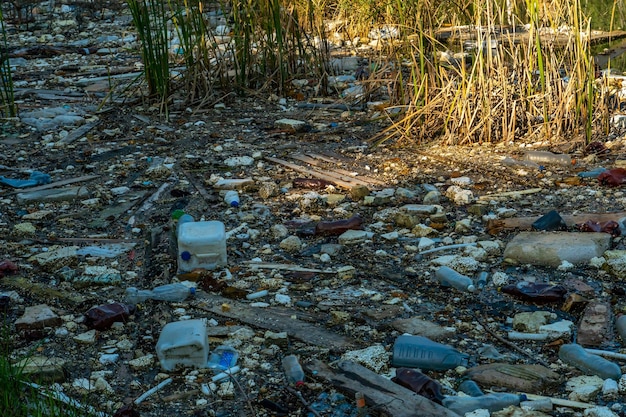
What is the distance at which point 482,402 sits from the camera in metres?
2.22

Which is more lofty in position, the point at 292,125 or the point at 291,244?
the point at 292,125

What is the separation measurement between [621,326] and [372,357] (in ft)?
2.64

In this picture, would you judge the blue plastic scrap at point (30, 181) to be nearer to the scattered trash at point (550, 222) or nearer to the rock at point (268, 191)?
the rock at point (268, 191)

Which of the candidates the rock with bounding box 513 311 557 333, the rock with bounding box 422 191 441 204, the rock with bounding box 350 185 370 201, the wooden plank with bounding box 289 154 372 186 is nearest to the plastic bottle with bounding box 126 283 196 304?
the rock with bounding box 513 311 557 333

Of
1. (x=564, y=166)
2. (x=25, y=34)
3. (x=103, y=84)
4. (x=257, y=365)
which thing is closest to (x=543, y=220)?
(x=564, y=166)

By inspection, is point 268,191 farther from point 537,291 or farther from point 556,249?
point 537,291

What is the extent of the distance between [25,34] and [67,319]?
23.6 ft

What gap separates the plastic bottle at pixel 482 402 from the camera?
7.21 ft

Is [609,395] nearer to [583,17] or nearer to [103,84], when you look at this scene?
[583,17]

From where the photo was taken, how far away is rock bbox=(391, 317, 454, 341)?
2.62 m

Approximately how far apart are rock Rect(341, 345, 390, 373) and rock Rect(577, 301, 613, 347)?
2.04 ft

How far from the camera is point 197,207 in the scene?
402 centimetres

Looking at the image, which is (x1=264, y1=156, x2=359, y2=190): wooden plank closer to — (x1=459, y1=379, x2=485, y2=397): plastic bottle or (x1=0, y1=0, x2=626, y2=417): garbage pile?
(x1=0, y1=0, x2=626, y2=417): garbage pile

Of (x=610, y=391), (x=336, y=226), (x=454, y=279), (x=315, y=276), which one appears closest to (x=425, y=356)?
(x=610, y=391)
